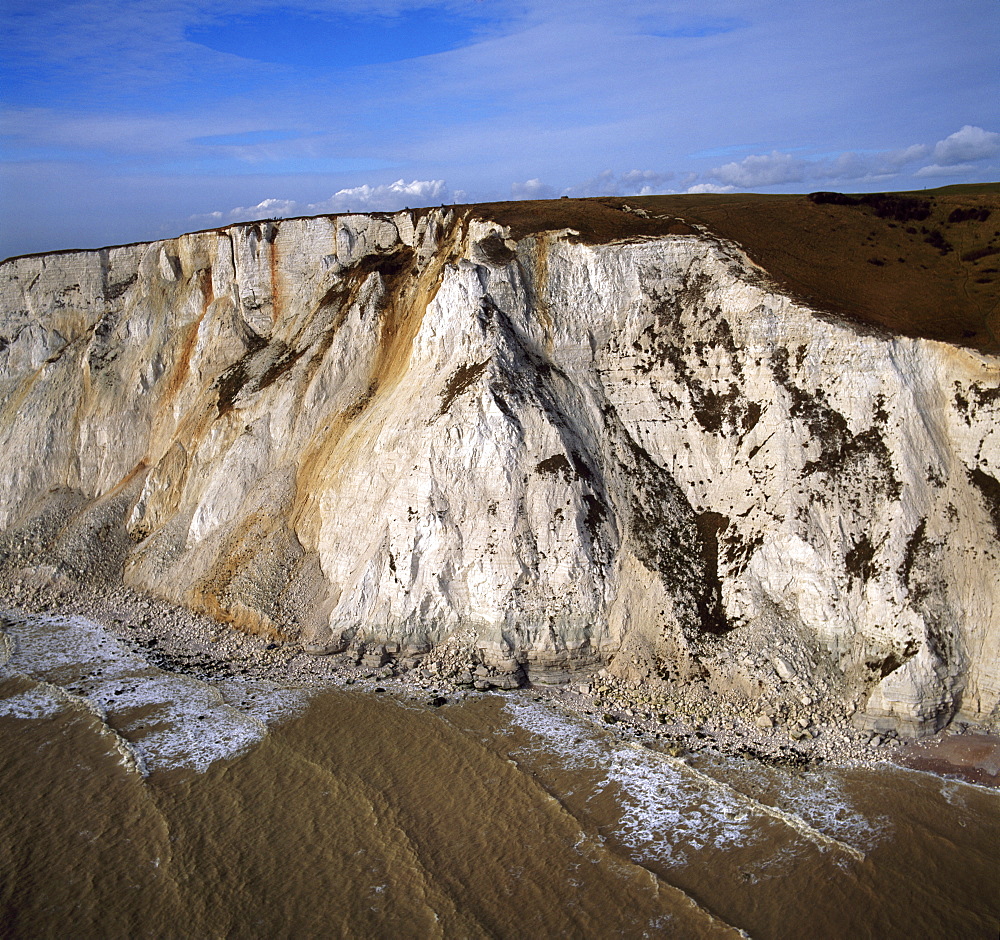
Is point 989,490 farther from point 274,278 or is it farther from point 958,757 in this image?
point 274,278

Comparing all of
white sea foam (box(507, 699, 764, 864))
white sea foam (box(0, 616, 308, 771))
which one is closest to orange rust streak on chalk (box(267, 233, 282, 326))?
white sea foam (box(0, 616, 308, 771))

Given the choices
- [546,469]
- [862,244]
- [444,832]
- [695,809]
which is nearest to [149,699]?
[444,832]

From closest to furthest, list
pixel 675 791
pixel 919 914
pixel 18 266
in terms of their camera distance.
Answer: pixel 919 914, pixel 675 791, pixel 18 266

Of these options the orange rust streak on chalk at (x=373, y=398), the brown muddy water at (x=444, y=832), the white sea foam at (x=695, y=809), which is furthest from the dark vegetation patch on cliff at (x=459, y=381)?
the white sea foam at (x=695, y=809)

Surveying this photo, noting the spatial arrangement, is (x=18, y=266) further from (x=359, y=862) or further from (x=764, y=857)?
(x=764, y=857)

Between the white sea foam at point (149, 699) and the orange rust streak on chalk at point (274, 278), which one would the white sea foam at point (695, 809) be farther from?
the orange rust streak on chalk at point (274, 278)

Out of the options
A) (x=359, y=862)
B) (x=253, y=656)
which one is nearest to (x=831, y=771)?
(x=359, y=862)
